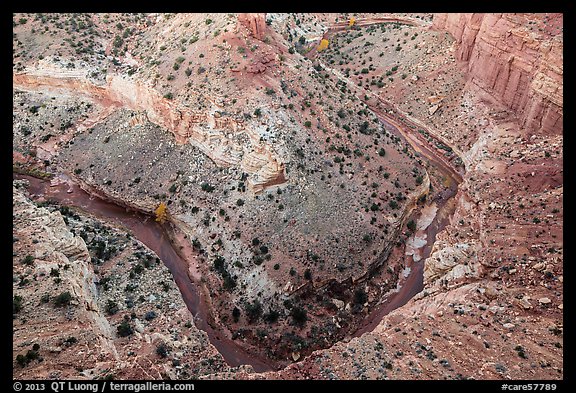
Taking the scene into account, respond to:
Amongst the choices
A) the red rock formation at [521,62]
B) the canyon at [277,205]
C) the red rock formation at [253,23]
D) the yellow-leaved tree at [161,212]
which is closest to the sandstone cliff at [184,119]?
the canyon at [277,205]

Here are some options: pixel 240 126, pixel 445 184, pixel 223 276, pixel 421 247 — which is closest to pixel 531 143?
pixel 445 184

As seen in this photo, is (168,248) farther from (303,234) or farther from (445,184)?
(445,184)

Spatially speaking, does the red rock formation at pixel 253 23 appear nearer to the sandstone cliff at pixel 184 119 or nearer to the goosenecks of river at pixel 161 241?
the sandstone cliff at pixel 184 119

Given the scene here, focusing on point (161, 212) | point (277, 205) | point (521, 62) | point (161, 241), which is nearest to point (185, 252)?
point (161, 241)

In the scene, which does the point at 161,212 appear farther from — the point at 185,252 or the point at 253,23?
the point at 253,23

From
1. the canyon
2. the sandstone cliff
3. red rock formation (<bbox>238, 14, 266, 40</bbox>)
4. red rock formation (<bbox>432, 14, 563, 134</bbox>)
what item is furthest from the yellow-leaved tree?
red rock formation (<bbox>432, 14, 563, 134</bbox>)
